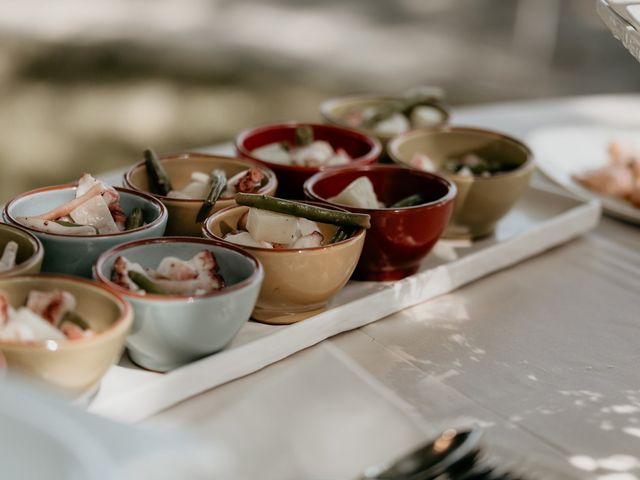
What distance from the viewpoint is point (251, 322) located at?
3.16 ft

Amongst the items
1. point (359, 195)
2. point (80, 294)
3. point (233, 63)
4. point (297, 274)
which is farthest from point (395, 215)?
point (233, 63)

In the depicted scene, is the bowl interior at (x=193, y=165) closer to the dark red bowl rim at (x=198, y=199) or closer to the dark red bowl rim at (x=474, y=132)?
the dark red bowl rim at (x=198, y=199)

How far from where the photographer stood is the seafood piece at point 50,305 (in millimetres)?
768

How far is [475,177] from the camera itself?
1197 mm

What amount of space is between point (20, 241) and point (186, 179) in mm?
331

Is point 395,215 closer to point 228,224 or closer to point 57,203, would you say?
point 228,224

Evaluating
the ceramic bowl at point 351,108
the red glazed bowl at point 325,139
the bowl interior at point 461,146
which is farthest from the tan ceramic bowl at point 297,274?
the ceramic bowl at point 351,108

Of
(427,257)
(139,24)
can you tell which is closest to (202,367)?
(427,257)

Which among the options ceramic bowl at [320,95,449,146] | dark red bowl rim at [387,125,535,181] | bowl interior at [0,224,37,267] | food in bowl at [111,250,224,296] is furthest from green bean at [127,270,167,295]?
ceramic bowl at [320,95,449,146]

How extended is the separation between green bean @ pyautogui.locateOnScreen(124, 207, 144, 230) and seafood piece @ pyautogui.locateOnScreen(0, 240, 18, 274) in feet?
0.46

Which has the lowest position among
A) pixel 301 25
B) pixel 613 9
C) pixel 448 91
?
pixel 448 91

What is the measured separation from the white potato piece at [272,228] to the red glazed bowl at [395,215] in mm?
76

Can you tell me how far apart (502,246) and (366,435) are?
556 mm

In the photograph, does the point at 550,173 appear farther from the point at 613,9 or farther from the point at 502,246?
the point at 613,9
